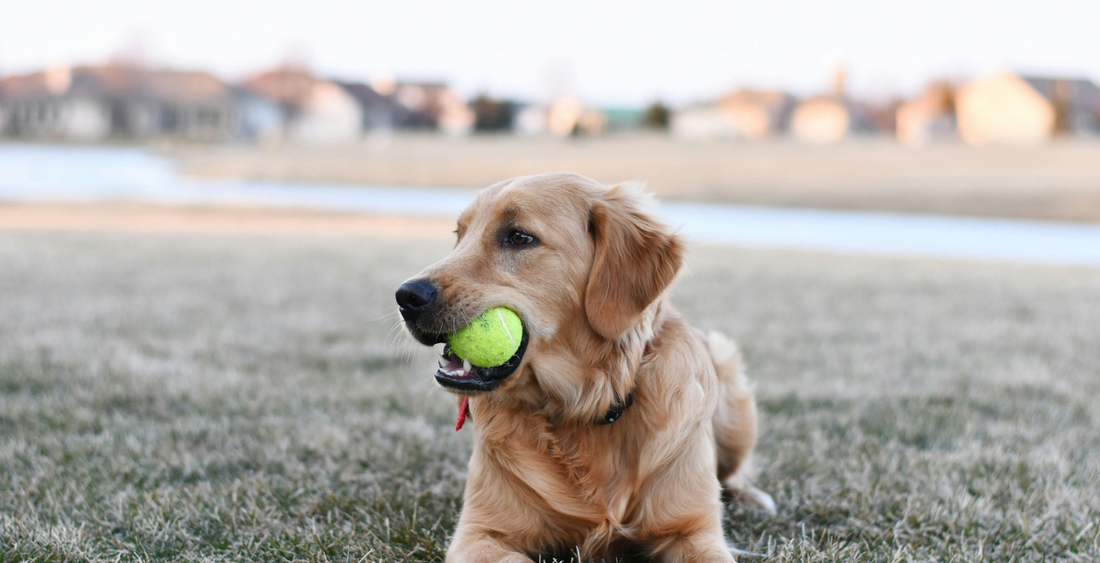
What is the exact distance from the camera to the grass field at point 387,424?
Result: 2.94 meters

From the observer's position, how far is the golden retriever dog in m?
2.62

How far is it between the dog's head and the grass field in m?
0.65

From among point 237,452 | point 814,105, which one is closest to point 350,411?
point 237,452

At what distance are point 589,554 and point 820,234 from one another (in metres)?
16.5

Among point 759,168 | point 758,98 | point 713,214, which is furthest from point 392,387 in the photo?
point 758,98

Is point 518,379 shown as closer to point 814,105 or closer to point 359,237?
point 359,237

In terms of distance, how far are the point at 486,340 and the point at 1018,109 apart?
6784cm

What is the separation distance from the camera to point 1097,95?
6588 centimetres

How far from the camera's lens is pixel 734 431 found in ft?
11.1

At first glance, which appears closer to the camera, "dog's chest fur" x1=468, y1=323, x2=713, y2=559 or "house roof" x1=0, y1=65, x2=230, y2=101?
"dog's chest fur" x1=468, y1=323, x2=713, y2=559

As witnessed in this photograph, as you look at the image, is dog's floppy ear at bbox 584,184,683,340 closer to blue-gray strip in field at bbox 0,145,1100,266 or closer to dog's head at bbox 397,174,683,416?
dog's head at bbox 397,174,683,416

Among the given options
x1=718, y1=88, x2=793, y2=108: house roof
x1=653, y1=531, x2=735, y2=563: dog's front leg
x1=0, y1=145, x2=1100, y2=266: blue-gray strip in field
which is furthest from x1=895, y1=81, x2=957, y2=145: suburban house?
x1=653, y1=531, x2=735, y2=563: dog's front leg

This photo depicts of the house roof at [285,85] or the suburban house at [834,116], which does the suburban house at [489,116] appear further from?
the suburban house at [834,116]

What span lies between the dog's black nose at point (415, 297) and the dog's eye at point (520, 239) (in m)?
0.38
